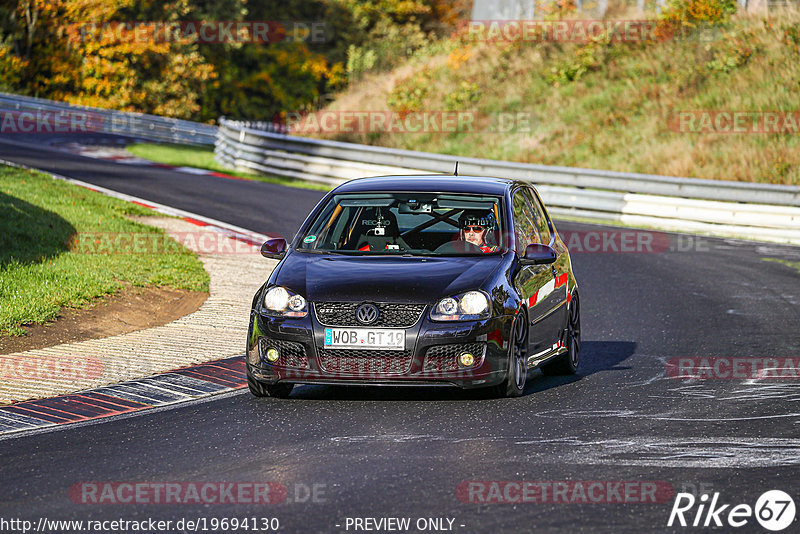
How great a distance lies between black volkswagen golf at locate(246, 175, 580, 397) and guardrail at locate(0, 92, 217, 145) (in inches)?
1131

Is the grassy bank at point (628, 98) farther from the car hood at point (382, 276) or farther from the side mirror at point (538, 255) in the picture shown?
the car hood at point (382, 276)

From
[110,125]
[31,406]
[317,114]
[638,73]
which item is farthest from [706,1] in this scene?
[31,406]

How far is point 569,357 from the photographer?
1021cm

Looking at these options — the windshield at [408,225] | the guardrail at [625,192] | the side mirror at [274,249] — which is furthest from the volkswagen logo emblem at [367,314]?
the guardrail at [625,192]

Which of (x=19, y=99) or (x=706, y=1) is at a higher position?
(x=706, y=1)

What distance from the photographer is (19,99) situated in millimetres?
38406

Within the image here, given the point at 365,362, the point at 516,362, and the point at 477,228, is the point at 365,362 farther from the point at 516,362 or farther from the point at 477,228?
the point at 477,228

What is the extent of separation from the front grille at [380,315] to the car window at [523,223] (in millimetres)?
1506

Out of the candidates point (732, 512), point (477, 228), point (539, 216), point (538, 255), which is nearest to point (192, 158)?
point (539, 216)

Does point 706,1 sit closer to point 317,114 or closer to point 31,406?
point 317,114

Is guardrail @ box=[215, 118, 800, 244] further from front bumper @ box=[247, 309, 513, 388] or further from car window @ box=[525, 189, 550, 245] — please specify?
front bumper @ box=[247, 309, 513, 388]

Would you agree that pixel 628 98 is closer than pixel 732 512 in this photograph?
No

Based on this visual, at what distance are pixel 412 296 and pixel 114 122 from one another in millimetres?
33181

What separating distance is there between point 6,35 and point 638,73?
1009 inches
